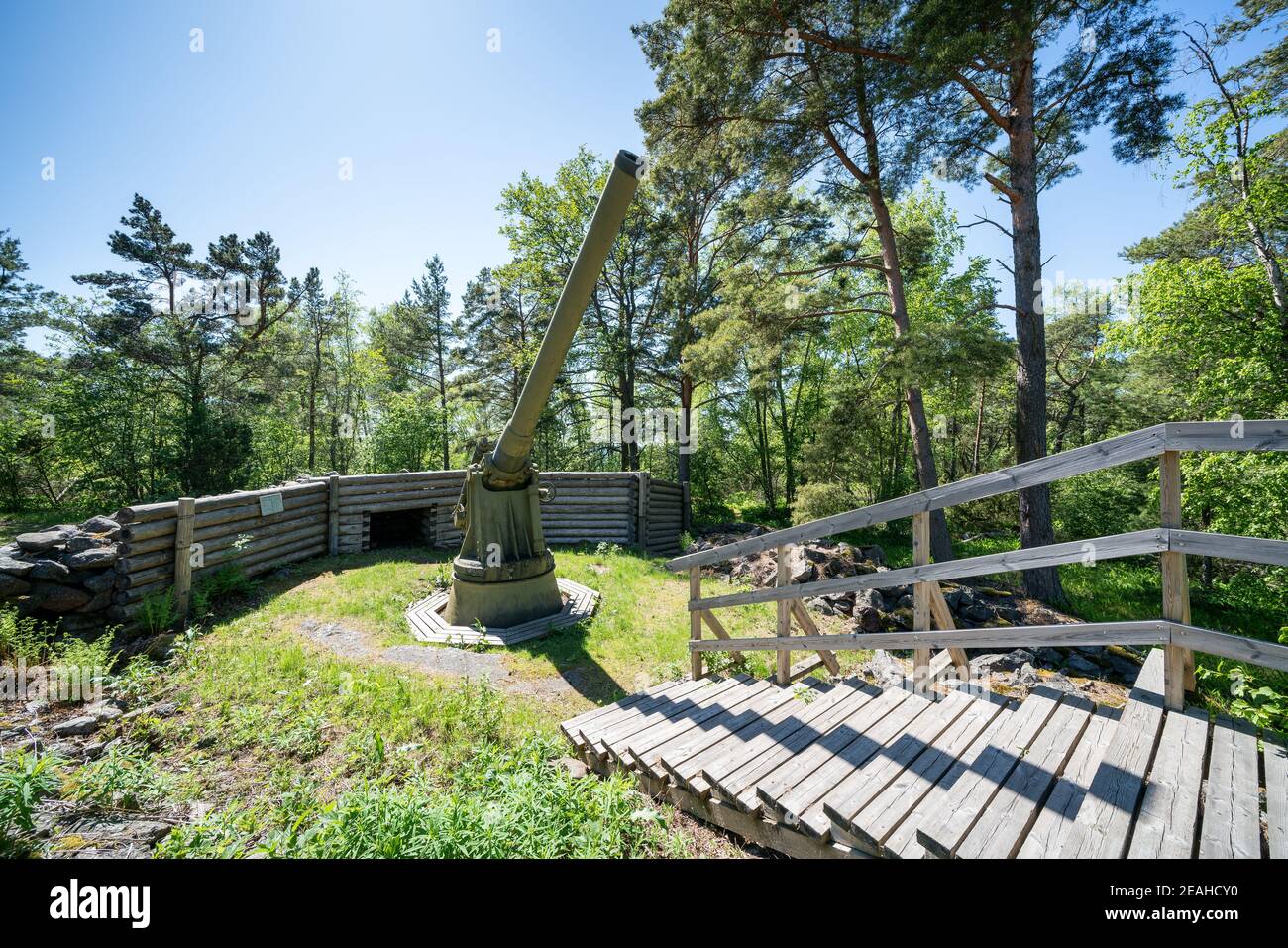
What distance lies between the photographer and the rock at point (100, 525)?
597cm

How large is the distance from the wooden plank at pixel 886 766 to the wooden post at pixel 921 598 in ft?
1.10

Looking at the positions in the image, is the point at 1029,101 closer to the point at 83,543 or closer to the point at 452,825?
the point at 452,825

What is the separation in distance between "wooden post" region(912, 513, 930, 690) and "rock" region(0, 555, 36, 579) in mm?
8816

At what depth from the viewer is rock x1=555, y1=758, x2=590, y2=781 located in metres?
3.42

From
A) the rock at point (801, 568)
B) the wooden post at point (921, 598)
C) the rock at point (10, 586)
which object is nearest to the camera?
the wooden post at point (921, 598)

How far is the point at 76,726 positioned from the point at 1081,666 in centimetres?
1041

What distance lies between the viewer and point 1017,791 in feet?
6.70

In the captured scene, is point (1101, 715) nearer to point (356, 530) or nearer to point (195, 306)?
point (356, 530)

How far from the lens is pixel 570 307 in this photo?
484 cm

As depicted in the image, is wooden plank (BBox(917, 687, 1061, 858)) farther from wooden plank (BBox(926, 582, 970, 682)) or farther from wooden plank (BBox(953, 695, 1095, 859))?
wooden plank (BBox(926, 582, 970, 682))

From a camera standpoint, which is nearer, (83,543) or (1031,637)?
(1031,637)

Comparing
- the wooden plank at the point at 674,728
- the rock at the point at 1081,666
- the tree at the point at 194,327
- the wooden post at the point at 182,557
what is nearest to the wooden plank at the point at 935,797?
the wooden plank at the point at 674,728

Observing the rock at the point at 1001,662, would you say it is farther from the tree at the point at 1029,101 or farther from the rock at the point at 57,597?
the rock at the point at 57,597

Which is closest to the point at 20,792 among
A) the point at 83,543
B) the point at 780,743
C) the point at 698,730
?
the point at 698,730
